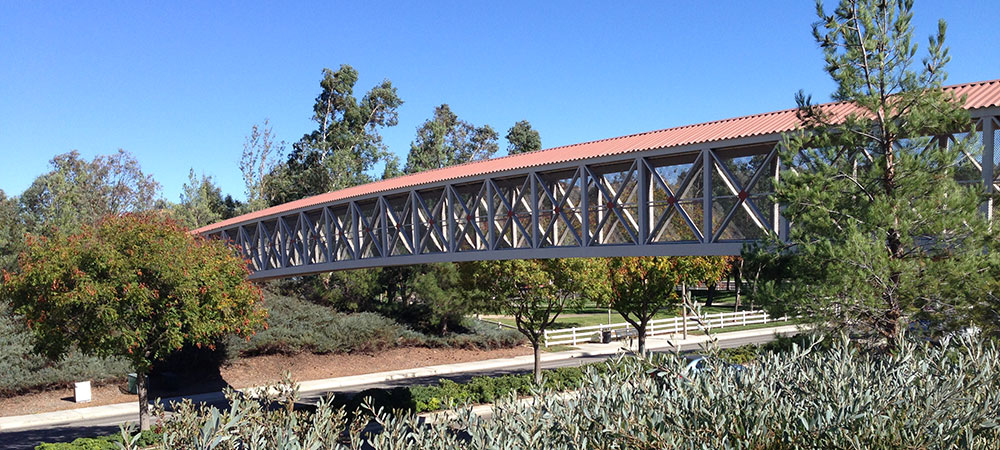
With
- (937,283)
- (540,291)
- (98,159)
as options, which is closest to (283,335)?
(540,291)

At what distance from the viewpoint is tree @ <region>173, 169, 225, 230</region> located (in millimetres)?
60719

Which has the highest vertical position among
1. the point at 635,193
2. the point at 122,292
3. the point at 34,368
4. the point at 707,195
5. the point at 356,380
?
the point at 635,193

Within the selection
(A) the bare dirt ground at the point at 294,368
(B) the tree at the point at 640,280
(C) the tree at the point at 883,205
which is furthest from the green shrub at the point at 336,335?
(C) the tree at the point at 883,205

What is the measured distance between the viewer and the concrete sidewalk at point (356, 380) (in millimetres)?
23766

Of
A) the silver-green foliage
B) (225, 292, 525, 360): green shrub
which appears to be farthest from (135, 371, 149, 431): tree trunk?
the silver-green foliage

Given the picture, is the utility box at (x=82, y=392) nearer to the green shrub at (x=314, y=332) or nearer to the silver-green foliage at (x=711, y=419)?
the green shrub at (x=314, y=332)

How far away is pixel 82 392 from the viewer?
86.3 feet

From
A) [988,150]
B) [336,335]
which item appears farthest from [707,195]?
[336,335]

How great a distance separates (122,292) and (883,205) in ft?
54.8

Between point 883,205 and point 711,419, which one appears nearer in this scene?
point 711,419

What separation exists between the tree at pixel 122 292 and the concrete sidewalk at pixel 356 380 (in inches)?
80.5

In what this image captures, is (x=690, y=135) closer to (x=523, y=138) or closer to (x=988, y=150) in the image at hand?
(x=988, y=150)

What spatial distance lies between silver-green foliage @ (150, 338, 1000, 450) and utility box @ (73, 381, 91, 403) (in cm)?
2216

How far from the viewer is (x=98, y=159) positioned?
70500mm
